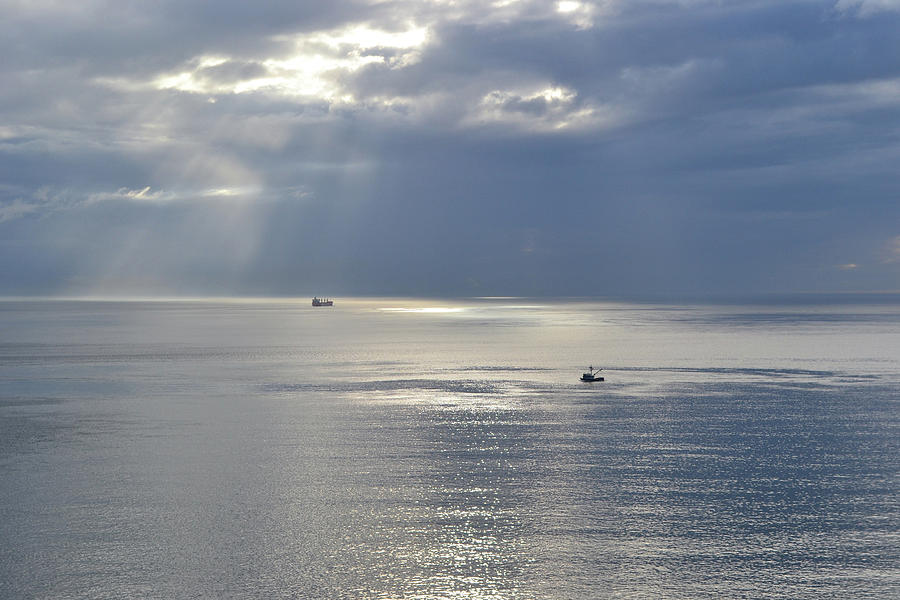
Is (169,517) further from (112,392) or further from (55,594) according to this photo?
(112,392)

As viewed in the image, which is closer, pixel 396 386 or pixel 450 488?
pixel 450 488

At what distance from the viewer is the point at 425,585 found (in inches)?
868

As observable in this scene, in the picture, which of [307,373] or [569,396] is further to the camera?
[307,373]

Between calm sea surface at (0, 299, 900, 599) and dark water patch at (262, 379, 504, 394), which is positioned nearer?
calm sea surface at (0, 299, 900, 599)

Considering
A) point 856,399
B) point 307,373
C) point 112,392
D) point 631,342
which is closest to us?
point 856,399

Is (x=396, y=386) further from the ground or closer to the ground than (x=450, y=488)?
further from the ground

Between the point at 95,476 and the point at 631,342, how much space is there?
309ft

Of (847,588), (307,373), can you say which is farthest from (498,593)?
(307,373)

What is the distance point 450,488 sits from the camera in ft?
→ 105

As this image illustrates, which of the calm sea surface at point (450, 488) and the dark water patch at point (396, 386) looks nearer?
the calm sea surface at point (450, 488)

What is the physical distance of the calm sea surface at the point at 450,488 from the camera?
22922 millimetres

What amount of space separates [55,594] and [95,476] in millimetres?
13058

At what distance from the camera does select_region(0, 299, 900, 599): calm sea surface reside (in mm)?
22922

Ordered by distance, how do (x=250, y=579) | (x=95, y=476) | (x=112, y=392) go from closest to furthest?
(x=250, y=579), (x=95, y=476), (x=112, y=392)
